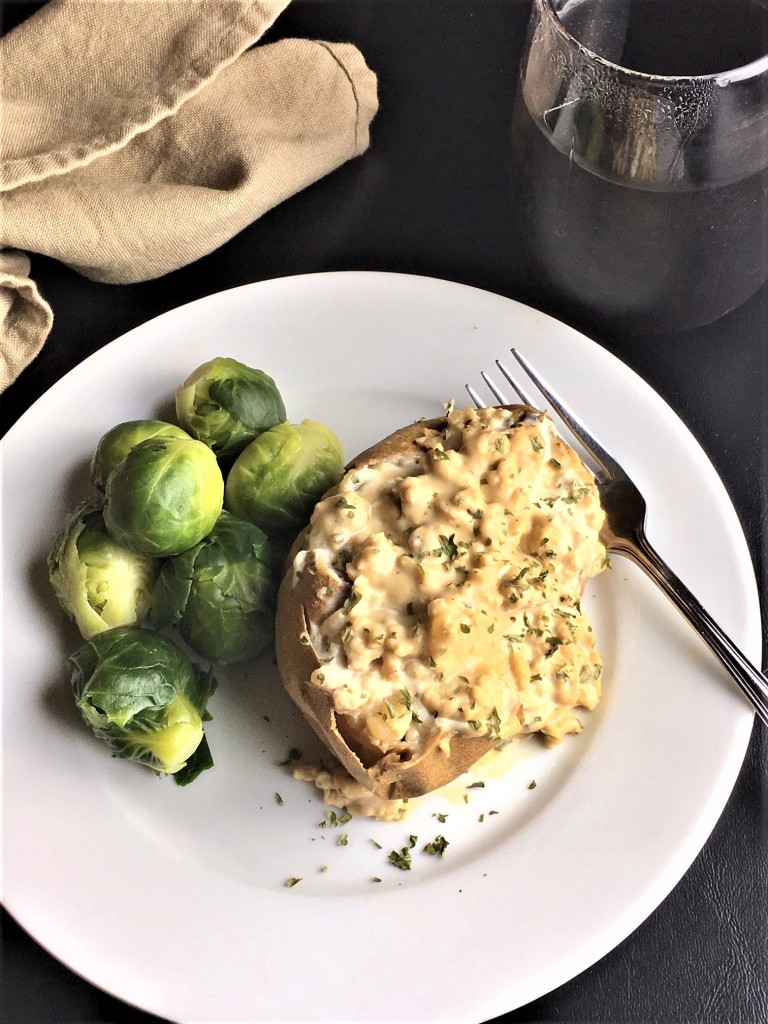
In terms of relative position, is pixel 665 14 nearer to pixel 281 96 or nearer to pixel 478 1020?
pixel 281 96

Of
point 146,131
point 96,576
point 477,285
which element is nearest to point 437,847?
point 96,576

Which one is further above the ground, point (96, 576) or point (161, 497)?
point (161, 497)

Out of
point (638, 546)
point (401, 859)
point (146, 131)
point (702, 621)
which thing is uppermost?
point (146, 131)

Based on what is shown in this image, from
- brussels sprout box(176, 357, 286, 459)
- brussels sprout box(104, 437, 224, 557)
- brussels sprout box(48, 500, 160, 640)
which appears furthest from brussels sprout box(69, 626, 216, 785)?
brussels sprout box(176, 357, 286, 459)

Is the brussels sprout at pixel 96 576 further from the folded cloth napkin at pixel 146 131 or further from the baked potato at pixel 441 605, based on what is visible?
the folded cloth napkin at pixel 146 131

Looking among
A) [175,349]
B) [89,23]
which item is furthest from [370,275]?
[89,23]

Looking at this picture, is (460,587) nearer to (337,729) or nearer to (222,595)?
(337,729)

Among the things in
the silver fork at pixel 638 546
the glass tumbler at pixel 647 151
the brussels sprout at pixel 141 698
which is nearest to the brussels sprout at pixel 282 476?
the brussels sprout at pixel 141 698
